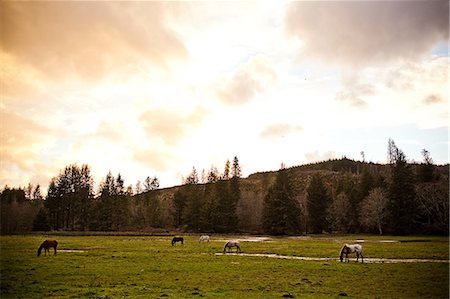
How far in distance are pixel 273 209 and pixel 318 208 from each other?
17.5 meters

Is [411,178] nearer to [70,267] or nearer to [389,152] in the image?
[389,152]

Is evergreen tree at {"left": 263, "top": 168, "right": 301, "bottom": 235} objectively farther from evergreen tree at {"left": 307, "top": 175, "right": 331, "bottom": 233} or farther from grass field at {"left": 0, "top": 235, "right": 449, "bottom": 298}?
grass field at {"left": 0, "top": 235, "right": 449, "bottom": 298}

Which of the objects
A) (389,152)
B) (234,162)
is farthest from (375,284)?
(234,162)

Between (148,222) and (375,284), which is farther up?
(375,284)

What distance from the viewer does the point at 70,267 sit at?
26016mm

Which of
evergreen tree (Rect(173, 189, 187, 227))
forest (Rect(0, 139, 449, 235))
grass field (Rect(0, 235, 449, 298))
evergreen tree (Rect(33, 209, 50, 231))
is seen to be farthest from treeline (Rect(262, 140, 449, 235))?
evergreen tree (Rect(33, 209, 50, 231))

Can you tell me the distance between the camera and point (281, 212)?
97.2 meters

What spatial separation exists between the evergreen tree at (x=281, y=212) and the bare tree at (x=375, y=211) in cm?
1810

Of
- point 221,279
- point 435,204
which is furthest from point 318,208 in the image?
point 221,279

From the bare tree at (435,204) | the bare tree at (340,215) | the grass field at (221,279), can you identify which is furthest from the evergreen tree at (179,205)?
the grass field at (221,279)

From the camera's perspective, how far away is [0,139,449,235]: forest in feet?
281

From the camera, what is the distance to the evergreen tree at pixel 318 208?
105 meters

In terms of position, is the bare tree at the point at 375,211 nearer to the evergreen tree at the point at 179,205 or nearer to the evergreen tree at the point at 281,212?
the evergreen tree at the point at 281,212

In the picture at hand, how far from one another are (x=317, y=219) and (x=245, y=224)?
24114 mm
